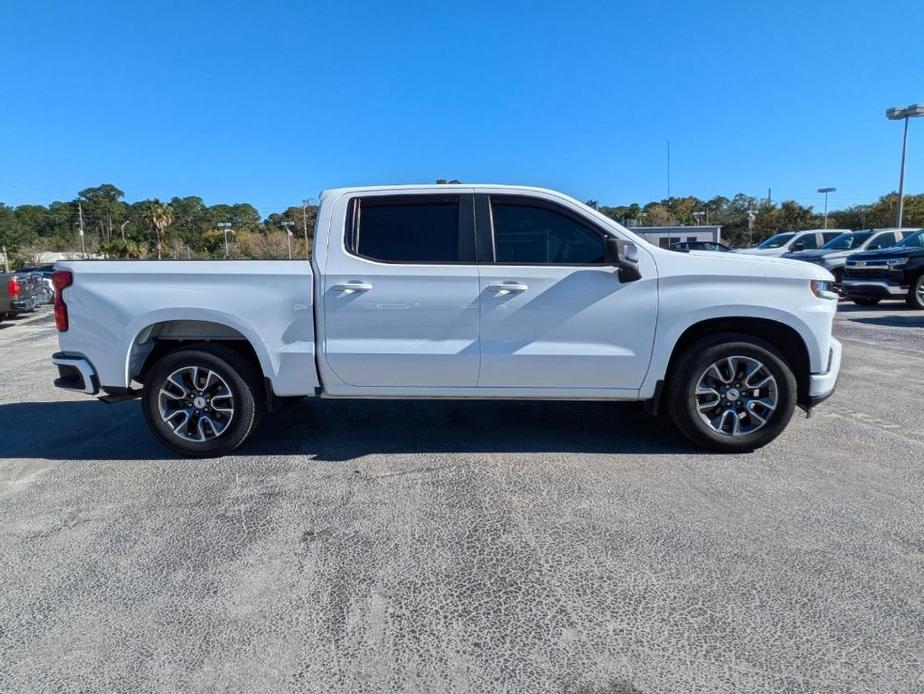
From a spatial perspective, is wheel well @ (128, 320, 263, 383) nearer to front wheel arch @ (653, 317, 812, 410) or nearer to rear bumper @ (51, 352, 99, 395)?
rear bumper @ (51, 352, 99, 395)

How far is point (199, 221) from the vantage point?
9844 centimetres

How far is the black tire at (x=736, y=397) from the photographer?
13.9 feet

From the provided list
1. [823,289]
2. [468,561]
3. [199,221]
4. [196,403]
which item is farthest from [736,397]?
[199,221]

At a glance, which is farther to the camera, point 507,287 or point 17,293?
point 17,293

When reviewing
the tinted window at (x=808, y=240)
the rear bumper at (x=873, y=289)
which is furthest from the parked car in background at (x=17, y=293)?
the tinted window at (x=808, y=240)

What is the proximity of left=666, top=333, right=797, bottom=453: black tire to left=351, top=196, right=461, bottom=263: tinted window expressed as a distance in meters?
1.88

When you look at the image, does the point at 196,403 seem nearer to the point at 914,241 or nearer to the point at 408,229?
the point at 408,229

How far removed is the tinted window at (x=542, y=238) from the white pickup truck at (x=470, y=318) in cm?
1

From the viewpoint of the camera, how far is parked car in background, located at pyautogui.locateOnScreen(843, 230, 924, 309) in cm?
1281

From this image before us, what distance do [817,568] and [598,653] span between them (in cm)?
134

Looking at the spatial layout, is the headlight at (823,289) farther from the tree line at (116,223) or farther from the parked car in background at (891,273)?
the tree line at (116,223)

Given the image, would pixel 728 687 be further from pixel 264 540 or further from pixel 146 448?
pixel 146 448

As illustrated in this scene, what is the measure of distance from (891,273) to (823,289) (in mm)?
11244

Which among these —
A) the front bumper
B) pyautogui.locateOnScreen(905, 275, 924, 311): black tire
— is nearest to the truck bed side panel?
the front bumper
